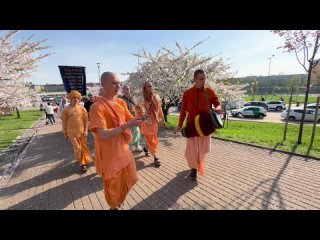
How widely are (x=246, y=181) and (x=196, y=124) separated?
5.49 ft

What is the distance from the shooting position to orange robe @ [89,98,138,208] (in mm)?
2609

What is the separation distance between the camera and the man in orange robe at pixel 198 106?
12.8 ft

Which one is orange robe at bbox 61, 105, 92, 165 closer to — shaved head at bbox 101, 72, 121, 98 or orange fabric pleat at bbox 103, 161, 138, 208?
orange fabric pleat at bbox 103, 161, 138, 208

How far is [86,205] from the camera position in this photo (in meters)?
3.58

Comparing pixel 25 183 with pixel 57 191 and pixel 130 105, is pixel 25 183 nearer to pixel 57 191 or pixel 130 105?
pixel 57 191

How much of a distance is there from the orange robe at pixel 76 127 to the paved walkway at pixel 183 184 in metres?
0.45

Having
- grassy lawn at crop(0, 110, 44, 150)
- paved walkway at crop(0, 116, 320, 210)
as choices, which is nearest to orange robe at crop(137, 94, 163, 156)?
paved walkway at crop(0, 116, 320, 210)

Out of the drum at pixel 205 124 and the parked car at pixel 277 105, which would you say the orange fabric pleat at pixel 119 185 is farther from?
the parked car at pixel 277 105

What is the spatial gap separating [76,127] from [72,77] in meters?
2.94

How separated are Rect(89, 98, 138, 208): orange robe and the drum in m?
1.42

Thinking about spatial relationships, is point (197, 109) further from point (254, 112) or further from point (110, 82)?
point (254, 112)

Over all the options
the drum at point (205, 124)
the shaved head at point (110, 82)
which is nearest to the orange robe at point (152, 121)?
the drum at point (205, 124)
